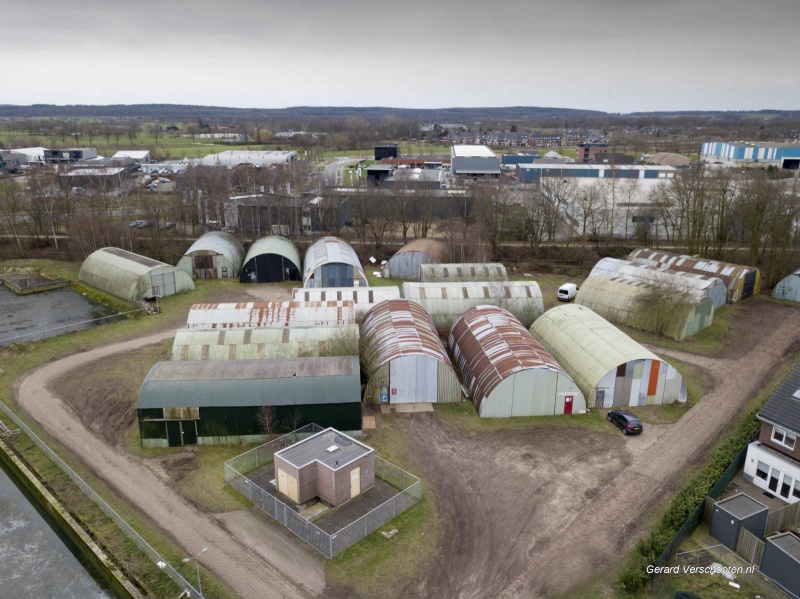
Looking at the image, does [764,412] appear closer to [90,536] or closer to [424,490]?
[424,490]

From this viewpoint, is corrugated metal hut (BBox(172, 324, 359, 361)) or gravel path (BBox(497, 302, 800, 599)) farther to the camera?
corrugated metal hut (BBox(172, 324, 359, 361))

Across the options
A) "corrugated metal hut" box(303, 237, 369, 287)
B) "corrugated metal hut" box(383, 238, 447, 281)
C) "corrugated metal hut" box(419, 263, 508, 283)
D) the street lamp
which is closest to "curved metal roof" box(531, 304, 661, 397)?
"corrugated metal hut" box(419, 263, 508, 283)

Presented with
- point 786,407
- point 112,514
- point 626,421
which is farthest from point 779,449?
point 112,514

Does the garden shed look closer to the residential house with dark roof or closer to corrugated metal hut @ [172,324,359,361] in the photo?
corrugated metal hut @ [172,324,359,361]

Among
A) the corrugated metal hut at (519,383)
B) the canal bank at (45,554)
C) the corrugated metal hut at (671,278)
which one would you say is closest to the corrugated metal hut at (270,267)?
the corrugated metal hut at (519,383)

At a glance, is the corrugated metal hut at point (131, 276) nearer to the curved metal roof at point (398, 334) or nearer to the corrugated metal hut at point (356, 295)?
the corrugated metal hut at point (356, 295)

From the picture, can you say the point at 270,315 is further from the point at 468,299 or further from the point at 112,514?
the point at 112,514
